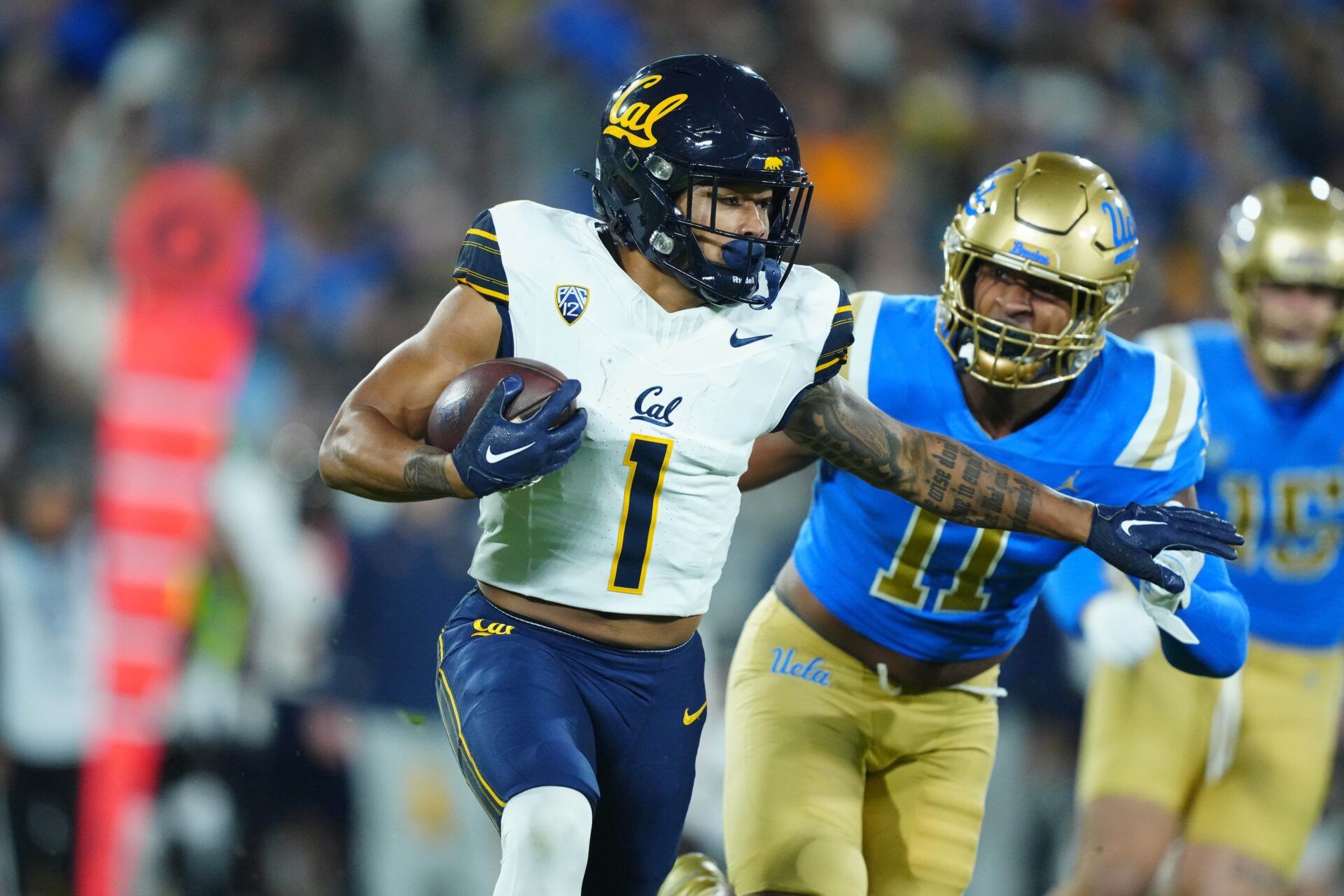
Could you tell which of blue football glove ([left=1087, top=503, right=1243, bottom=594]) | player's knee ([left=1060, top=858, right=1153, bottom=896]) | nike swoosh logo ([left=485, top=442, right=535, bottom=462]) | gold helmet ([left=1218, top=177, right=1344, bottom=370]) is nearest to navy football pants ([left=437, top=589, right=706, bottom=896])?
nike swoosh logo ([left=485, top=442, right=535, bottom=462])

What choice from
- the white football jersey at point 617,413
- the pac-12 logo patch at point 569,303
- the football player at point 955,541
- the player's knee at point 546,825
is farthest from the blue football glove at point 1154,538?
the player's knee at point 546,825

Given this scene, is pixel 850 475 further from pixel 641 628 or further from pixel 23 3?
pixel 23 3

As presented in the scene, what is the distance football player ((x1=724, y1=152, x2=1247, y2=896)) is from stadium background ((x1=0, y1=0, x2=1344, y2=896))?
56.8 inches

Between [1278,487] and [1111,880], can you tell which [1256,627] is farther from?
[1111,880]

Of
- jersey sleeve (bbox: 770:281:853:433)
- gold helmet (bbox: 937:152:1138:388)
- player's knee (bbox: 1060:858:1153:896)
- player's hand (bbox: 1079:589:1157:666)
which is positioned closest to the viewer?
jersey sleeve (bbox: 770:281:853:433)

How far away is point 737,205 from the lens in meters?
2.75

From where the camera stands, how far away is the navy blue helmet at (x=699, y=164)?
270 centimetres

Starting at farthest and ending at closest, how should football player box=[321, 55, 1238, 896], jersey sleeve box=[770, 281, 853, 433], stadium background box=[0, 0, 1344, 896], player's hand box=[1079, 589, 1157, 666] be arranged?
1. stadium background box=[0, 0, 1344, 896]
2. player's hand box=[1079, 589, 1157, 666]
3. jersey sleeve box=[770, 281, 853, 433]
4. football player box=[321, 55, 1238, 896]

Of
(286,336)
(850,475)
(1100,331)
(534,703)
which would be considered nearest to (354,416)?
(534,703)

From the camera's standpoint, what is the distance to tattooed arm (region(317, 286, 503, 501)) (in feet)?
8.00

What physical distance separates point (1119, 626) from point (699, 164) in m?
1.85

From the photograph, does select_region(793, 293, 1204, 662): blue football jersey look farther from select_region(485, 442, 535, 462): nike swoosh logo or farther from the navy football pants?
select_region(485, 442, 535, 462): nike swoosh logo

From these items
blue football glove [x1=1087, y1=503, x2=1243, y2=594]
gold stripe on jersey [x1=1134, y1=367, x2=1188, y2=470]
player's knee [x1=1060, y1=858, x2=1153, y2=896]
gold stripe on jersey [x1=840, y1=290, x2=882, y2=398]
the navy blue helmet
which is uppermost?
the navy blue helmet

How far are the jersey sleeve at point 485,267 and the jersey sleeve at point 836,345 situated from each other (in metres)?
0.63
